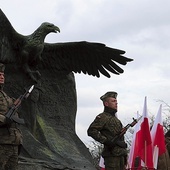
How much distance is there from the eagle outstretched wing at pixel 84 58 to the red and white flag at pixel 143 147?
3.68 feet

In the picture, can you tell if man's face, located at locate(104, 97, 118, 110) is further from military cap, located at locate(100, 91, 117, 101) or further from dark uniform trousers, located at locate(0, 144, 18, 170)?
dark uniform trousers, located at locate(0, 144, 18, 170)

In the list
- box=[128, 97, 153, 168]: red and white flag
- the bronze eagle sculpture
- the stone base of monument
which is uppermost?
the bronze eagle sculpture

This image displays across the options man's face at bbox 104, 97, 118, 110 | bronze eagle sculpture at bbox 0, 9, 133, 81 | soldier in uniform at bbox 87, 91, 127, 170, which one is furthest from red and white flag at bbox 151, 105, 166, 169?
man's face at bbox 104, 97, 118, 110

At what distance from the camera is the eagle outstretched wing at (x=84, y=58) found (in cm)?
840

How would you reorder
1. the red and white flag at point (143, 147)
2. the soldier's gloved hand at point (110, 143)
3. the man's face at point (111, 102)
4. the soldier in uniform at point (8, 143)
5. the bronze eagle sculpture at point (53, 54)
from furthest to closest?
the red and white flag at point (143, 147) → the bronze eagle sculpture at point (53, 54) → the man's face at point (111, 102) → the soldier's gloved hand at point (110, 143) → the soldier in uniform at point (8, 143)

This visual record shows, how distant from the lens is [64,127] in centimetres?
846

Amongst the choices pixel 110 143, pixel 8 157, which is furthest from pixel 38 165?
pixel 8 157

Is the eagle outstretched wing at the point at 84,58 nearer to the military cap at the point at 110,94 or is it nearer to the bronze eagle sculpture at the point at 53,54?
the bronze eagle sculpture at the point at 53,54

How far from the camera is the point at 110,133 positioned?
728 centimetres

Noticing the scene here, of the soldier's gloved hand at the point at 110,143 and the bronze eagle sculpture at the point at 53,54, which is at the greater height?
the bronze eagle sculpture at the point at 53,54

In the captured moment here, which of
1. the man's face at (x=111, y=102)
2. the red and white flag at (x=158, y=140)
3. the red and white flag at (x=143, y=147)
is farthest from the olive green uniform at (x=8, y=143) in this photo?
the red and white flag at (x=158, y=140)

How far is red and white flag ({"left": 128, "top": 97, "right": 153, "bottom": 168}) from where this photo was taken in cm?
891

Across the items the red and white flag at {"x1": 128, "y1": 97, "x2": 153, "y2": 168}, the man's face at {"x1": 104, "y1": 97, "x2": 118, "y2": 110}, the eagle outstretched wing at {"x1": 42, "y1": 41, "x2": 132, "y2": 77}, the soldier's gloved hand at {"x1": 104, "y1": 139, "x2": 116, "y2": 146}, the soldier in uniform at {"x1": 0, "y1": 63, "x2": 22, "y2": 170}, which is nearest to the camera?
the soldier in uniform at {"x1": 0, "y1": 63, "x2": 22, "y2": 170}

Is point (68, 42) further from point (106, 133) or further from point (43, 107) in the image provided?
point (106, 133)
